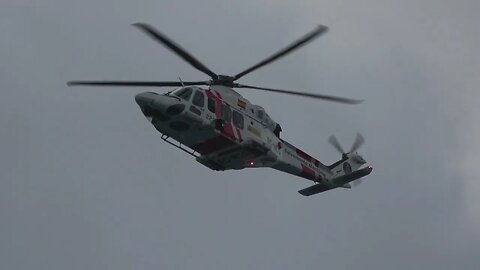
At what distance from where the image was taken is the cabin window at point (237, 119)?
1695 inches

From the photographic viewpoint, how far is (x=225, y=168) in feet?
146

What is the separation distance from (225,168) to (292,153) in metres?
4.38

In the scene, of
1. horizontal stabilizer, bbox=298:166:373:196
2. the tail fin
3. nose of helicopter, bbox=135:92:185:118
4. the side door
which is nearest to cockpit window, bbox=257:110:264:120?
the side door

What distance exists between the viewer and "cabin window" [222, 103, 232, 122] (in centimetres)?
4250

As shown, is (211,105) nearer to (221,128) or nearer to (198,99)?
(198,99)

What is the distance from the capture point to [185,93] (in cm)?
4125

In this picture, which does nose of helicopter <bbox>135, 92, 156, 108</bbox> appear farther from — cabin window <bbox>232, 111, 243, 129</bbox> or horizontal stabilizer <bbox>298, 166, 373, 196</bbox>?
horizontal stabilizer <bbox>298, 166, 373, 196</bbox>

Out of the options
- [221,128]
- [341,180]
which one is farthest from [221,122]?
[341,180]

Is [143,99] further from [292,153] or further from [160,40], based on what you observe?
[292,153]

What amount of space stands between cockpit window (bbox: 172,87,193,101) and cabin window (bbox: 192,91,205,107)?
0.30 meters

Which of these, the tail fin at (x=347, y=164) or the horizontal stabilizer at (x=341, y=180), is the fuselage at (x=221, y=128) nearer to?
the horizontal stabilizer at (x=341, y=180)

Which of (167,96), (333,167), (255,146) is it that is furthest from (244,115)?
(333,167)

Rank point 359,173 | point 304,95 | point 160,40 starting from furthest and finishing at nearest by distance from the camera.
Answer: point 359,173, point 304,95, point 160,40

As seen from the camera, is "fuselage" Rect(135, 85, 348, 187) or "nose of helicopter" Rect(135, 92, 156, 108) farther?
"fuselage" Rect(135, 85, 348, 187)
